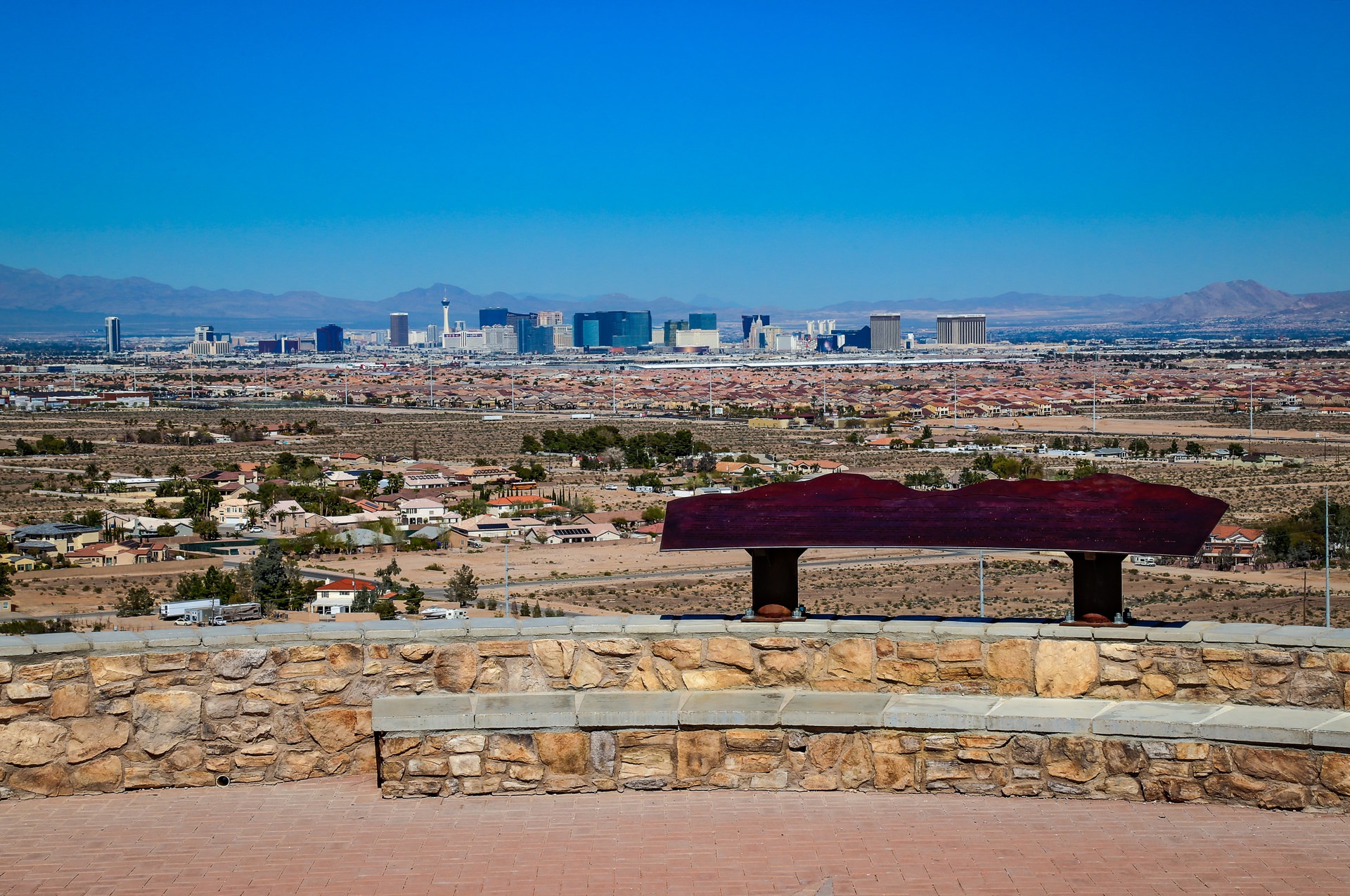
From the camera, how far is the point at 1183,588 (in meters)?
22.4

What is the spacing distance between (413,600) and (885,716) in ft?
57.8

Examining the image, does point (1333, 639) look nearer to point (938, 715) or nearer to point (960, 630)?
point (960, 630)

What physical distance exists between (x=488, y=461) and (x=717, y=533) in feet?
173

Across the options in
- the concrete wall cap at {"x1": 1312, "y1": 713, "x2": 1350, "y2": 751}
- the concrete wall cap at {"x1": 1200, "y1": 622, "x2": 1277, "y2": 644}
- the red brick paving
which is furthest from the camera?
the concrete wall cap at {"x1": 1200, "y1": 622, "x2": 1277, "y2": 644}

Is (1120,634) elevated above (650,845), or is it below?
above

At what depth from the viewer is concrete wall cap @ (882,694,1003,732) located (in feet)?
19.2

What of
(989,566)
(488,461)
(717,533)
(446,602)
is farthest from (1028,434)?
(717,533)

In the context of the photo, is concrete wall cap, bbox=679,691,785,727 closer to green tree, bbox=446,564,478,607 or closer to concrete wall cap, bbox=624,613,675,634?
concrete wall cap, bbox=624,613,675,634

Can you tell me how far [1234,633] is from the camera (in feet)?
20.1

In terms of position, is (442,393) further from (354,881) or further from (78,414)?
(354,881)

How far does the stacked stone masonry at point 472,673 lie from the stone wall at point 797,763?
0.11 ft

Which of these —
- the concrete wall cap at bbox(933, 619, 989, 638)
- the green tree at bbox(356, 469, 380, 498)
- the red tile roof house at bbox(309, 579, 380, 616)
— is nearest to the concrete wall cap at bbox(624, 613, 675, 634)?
the concrete wall cap at bbox(933, 619, 989, 638)

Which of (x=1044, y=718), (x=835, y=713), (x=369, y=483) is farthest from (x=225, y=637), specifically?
(x=369, y=483)

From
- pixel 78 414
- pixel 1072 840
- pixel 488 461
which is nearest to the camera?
pixel 1072 840
